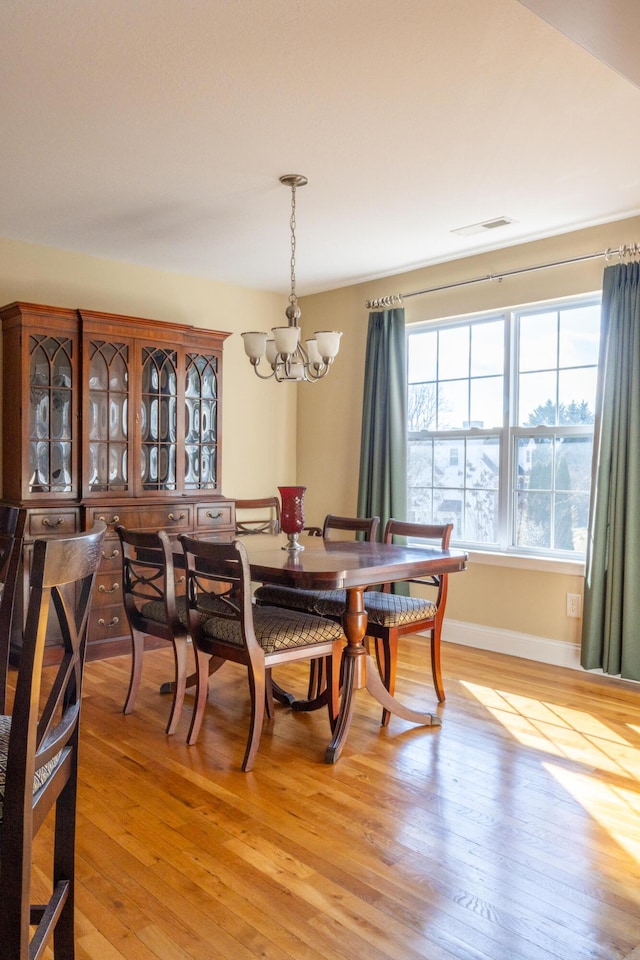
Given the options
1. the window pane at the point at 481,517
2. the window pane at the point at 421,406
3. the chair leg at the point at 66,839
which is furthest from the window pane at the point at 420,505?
the chair leg at the point at 66,839

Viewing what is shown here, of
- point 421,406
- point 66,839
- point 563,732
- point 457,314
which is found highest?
point 457,314

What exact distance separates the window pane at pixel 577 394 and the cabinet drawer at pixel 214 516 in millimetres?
2282

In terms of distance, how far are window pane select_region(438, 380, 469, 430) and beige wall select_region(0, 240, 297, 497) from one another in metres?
1.47

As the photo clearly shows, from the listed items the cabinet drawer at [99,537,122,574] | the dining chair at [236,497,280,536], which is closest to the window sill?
the dining chair at [236,497,280,536]

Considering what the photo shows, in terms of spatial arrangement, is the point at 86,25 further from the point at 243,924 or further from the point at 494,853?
the point at 494,853

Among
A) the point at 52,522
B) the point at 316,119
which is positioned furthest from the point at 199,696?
the point at 316,119

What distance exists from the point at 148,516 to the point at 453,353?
2309 millimetres

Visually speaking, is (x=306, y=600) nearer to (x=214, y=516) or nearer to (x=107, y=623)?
(x=107, y=623)

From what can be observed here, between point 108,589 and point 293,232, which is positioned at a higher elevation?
point 293,232

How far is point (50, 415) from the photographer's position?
436 cm

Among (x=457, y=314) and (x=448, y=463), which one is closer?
(x=457, y=314)

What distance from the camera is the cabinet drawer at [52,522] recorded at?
13.8 ft

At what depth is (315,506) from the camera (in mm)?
6023

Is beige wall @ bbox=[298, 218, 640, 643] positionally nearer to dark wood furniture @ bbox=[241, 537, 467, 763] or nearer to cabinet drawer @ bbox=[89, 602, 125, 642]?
dark wood furniture @ bbox=[241, 537, 467, 763]
